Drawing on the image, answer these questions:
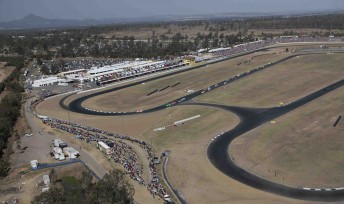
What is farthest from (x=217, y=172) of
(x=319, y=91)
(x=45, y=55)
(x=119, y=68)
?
(x=45, y=55)

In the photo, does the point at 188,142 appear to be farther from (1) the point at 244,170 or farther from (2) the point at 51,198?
(2) the point at 51,198

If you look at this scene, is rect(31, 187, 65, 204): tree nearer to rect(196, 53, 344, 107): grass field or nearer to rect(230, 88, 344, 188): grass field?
rect(230, 88, 344, 188): grass field

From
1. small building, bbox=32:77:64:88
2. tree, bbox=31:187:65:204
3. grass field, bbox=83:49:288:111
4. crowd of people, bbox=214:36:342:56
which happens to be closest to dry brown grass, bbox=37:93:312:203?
grass field, bbox=83:49:288:111

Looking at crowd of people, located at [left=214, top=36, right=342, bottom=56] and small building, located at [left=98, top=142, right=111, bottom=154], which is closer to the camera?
small building, located at [left=98, top=142, right=111, bottom=154]

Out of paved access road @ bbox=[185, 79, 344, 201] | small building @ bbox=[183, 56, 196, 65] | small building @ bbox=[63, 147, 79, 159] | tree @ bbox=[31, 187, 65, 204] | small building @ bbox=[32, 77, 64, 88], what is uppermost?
tree @ bbox=[31, 187, 65, 204]

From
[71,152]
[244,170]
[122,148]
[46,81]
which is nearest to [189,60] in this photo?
→ [46,81]

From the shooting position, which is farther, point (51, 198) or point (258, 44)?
point (258, 44)

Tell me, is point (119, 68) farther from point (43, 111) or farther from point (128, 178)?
point (128, 178)
